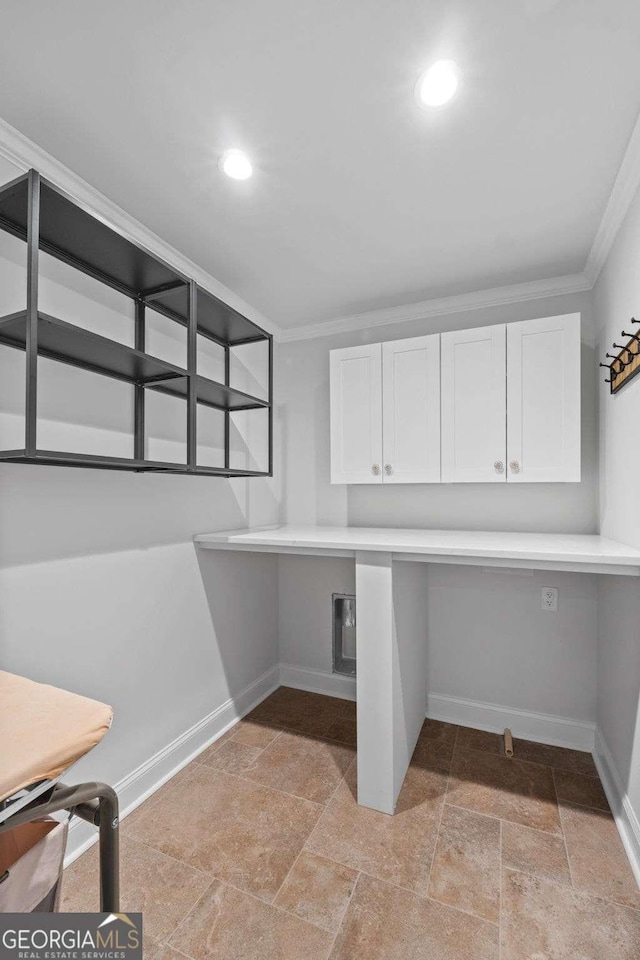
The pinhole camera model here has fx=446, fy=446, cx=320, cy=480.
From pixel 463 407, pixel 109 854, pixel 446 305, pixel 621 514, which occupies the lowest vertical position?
pixel 109 854

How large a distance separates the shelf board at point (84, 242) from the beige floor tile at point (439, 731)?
248cm

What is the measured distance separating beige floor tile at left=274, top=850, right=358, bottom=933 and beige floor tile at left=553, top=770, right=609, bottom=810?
39.6 inches

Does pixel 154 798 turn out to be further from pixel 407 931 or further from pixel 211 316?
pixel 211 316

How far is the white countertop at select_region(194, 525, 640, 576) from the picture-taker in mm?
1541

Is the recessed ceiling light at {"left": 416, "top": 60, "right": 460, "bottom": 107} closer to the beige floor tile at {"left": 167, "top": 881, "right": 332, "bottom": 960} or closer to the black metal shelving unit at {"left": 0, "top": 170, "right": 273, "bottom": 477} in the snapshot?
the black metal shelving unit at {"left": 0, "top": 170, "right": 273, "bottom": 477}

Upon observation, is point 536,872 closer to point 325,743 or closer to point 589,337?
point 325,743

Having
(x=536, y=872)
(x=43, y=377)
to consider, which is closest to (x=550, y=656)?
(x=536, y=872)

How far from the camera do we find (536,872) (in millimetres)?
1502

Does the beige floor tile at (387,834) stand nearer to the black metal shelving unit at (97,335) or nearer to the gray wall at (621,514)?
the gray wall at (621,514)

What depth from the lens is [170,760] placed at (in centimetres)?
200

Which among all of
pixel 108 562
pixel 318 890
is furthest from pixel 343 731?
pixel 108 562

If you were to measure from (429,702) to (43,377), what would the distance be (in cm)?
248

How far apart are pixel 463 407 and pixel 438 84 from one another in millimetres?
1275

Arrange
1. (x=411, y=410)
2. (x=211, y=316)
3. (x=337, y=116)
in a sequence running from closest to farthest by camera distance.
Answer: (x=337, y=116)
(x=211, y=316)
(x=411, y=410)
